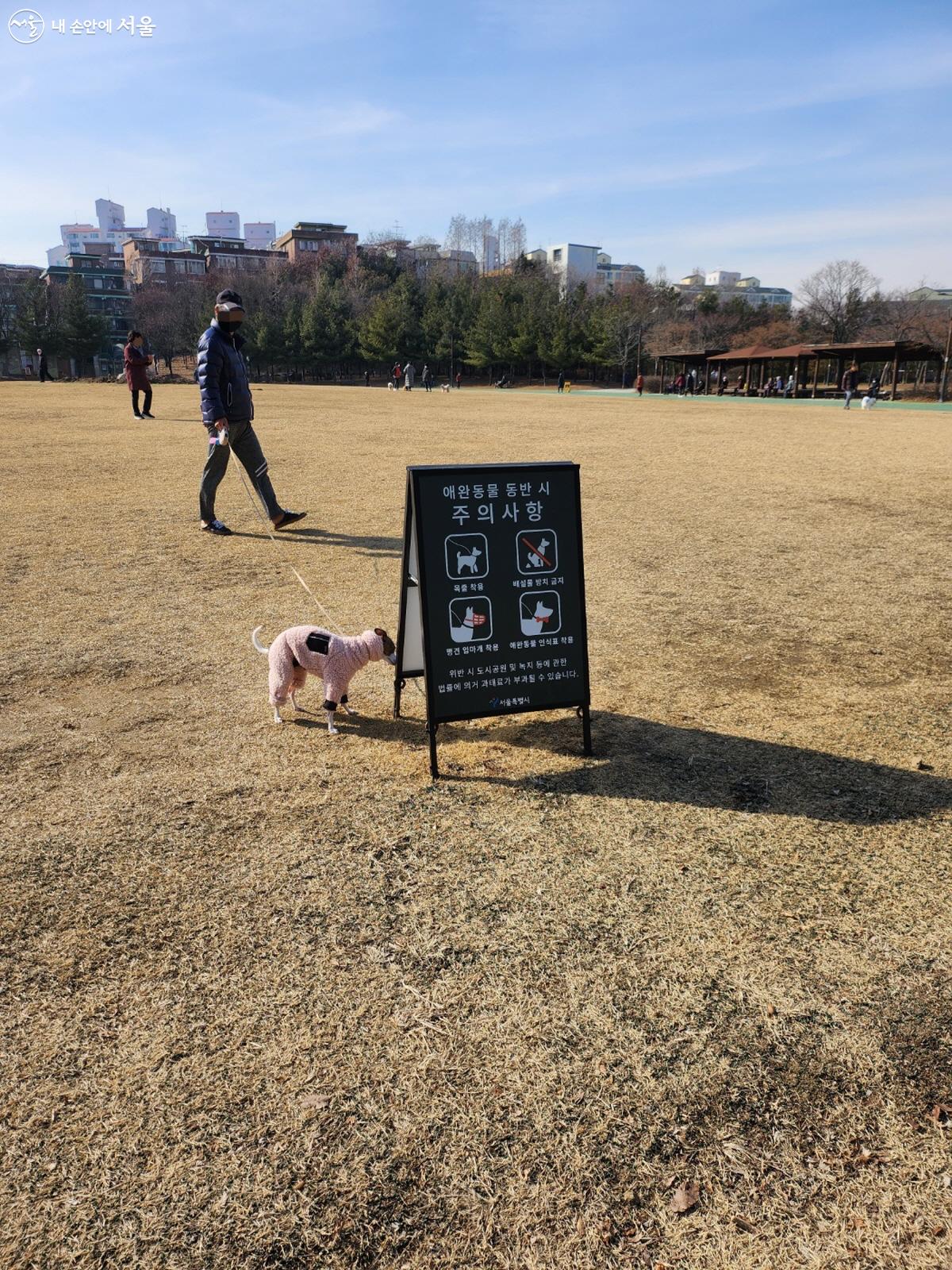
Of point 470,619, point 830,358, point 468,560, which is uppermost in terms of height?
point 830,358

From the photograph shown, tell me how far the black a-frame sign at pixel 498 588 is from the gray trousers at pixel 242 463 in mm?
4622

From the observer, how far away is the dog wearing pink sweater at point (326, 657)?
4.16 meters

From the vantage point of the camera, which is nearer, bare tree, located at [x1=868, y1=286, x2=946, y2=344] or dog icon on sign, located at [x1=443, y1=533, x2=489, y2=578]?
dog icon on sign, located at [x1=443, y1=533, x2=489, y2=578]

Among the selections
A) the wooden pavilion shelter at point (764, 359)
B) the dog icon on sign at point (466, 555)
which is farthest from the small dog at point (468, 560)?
the wooden pavilion shelter at point (764, 359)

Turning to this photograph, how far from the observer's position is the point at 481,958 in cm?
274

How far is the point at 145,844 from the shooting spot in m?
3.34

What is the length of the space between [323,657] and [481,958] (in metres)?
1.85

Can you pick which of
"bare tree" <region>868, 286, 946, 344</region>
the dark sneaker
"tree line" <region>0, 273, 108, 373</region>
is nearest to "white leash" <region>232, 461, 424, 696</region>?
the dark sneaker

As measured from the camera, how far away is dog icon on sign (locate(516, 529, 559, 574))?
3889 mm

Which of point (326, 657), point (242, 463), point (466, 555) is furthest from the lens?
point (242, 463)

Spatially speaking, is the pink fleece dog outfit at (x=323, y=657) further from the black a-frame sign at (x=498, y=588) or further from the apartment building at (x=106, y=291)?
the apartment building at (x=106, y=291)

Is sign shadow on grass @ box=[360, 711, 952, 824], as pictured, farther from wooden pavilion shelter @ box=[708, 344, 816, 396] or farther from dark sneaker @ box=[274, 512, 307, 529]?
wooden pavilion shelter @ box=[708, 344, 816, 396]

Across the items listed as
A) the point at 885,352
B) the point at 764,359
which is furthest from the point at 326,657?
the point at 764,359

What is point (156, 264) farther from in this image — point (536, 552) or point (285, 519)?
point (536, 552)
